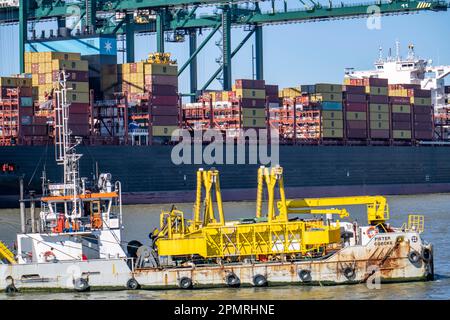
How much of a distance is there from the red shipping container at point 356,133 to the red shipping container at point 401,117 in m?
3.11

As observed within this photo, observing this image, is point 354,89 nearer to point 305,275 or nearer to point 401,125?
point 401,125

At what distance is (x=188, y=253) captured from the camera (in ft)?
95.7

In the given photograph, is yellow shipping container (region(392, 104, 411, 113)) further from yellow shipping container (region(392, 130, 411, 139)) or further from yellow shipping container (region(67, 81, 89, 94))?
yellow shipping container (region(67, 81, 89, 94))

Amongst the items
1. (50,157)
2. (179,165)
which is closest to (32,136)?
(50,157)

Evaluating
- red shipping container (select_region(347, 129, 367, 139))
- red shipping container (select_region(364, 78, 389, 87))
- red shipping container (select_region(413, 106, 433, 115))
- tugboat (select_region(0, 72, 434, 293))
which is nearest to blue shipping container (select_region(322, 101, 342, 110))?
red shipping container (select_region(347, 129, 367, 139))

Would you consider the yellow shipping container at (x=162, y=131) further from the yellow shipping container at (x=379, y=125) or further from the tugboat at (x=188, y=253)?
the tugboat at (x=188, y=253)

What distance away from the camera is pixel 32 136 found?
7056 centimetres

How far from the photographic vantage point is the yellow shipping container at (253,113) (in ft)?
269

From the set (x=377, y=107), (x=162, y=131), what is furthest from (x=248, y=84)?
(x=377, y=107)

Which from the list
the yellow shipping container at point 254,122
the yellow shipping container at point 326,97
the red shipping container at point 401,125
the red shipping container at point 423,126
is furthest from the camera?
the red shipping container at point 423,126

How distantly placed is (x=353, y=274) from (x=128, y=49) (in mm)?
59102

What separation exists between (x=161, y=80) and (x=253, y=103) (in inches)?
371

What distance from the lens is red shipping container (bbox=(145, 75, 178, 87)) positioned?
249 ft

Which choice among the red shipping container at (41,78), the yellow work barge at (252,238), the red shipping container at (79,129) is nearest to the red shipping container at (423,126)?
the red shipping container at (79,129)
